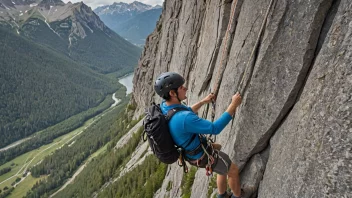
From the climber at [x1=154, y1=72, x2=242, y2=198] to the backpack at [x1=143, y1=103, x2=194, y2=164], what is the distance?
15cm

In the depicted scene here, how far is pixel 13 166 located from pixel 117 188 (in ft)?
486

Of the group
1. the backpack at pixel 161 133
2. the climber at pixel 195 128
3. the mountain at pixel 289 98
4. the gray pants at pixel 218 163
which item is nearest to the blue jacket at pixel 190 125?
the climber at pixel 195 128

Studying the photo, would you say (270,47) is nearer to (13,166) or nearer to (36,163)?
(36,163)

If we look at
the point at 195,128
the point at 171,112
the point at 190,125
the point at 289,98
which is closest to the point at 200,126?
the point at 195,128

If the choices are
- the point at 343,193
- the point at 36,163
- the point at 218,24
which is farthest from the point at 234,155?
the point at 36,163

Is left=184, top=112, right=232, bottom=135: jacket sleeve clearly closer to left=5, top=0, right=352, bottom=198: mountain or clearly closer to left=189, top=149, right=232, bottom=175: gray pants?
left=189, top=149, right=232, bottom=175: gray pants

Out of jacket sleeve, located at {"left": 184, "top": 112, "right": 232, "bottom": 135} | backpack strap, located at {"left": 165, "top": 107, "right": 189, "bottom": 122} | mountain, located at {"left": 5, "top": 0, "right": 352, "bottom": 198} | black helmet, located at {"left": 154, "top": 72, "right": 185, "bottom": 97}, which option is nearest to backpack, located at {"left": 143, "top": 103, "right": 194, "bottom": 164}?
backpack strap, located at {"left": 165, "top": 107, "right": 189, "bottom": 122}

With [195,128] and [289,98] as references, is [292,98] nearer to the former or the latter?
[289,98]

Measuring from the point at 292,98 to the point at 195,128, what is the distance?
280cm

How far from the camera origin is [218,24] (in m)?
14.6

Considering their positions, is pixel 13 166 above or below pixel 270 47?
below

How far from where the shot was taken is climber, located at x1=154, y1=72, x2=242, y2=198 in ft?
24.1

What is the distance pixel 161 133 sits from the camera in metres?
7.54

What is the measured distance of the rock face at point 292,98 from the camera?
5.32 metres
